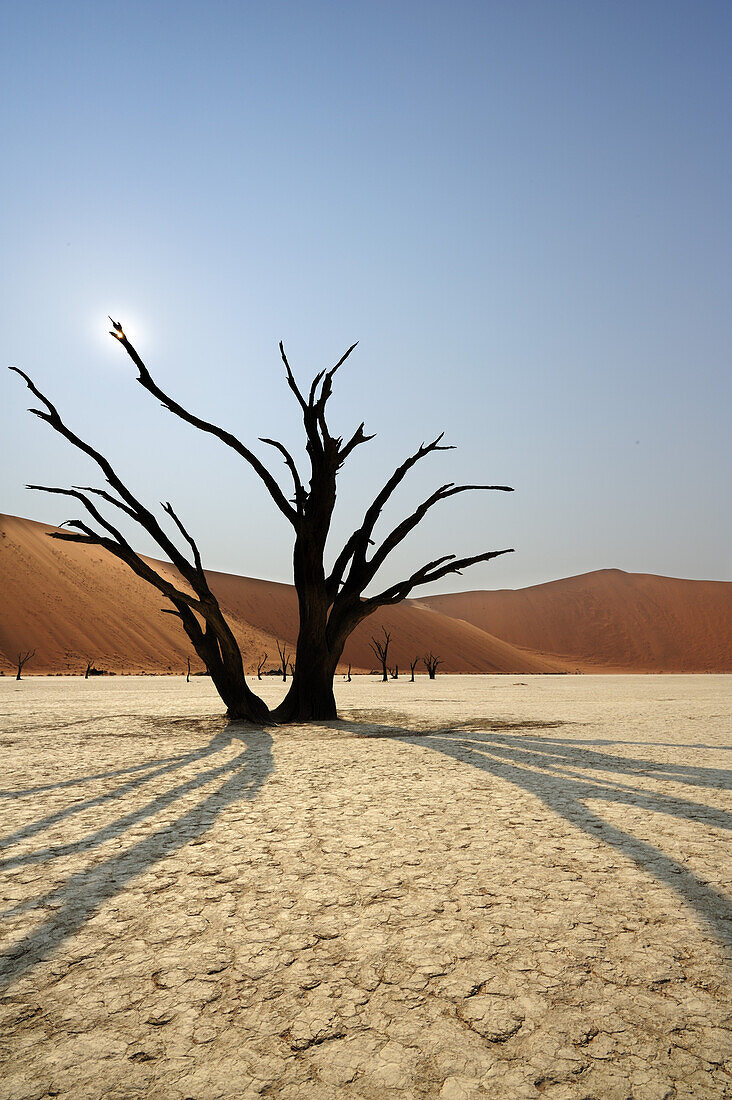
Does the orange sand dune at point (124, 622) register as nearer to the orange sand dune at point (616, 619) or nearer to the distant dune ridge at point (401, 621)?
the distant dune ridge at point (401, 621)

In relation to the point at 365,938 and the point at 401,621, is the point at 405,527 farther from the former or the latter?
the point at 401,621

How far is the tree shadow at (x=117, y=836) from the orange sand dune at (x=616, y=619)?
73144mm

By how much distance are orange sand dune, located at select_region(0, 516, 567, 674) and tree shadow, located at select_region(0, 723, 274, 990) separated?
1424 inches

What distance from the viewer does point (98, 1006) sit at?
192 centimetres

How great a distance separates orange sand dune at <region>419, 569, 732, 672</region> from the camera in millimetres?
77625

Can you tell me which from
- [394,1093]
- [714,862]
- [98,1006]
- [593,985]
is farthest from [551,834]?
[98,1006]

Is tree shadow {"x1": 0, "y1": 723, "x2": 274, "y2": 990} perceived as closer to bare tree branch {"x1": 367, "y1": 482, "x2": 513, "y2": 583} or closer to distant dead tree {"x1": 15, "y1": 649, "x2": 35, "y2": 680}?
bare tree branch {"x1": 367, "y1": 482, "x2": 513, "y2": 583}

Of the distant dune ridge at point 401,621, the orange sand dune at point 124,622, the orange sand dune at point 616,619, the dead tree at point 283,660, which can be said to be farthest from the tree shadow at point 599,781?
the orange sand dune at point 616,619

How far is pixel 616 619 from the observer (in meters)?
90.2

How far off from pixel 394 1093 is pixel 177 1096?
1.81 ft

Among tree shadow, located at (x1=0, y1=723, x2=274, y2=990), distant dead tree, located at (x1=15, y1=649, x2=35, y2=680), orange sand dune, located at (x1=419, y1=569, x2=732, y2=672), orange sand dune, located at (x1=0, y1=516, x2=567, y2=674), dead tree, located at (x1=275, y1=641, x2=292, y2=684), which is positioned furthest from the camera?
orange sand dune, located at (x1=419, y1=569, x2=732, y2=672)

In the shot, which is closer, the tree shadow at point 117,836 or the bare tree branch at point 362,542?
the tree shadow at point 117,836

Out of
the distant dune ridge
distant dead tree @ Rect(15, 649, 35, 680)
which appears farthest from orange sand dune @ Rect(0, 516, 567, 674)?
distant dead tree @ Rect(15, 649, 35, 680)

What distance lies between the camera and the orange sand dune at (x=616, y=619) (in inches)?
3056
